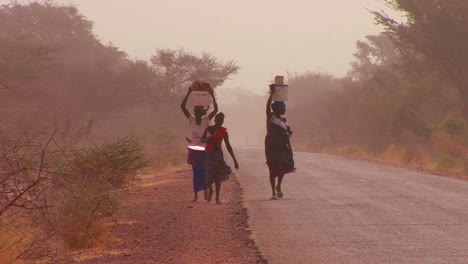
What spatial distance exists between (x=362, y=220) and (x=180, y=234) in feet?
9.11

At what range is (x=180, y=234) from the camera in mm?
11859

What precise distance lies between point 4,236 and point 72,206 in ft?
3.44

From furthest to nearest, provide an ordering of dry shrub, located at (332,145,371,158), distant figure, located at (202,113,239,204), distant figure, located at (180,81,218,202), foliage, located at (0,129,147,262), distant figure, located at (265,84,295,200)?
dry shrub, located at (332,145,371,158), distant figure, located at (265,84,295,200), distant figure, located at (180,81,218,202), distant figure, located at (202,113,239,204), foliage, located at (0,129,147,262)

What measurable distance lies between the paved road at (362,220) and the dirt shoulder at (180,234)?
0.95 ft

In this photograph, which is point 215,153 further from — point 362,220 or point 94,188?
point 362,220

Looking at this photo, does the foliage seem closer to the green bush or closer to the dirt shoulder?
the green bush

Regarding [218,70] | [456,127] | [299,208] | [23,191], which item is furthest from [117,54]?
[23,191]

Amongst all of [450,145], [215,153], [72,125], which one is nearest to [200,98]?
[215,153]

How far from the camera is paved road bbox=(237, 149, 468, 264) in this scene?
9625mm

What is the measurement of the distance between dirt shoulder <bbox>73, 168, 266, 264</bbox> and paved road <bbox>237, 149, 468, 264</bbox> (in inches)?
11.4

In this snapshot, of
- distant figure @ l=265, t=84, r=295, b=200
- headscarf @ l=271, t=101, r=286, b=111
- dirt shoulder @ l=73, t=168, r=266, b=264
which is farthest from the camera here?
distant figure @ l=265, t=84, r=295, b=200

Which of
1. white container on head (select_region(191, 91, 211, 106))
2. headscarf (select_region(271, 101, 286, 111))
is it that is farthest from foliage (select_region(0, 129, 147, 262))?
headscarf (select_region(271, 101, 286, 111))

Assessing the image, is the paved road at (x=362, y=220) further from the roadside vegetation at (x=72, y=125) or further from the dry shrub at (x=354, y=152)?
the dry shrub at (x=354, y=152)

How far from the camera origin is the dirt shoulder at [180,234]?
9961mm
